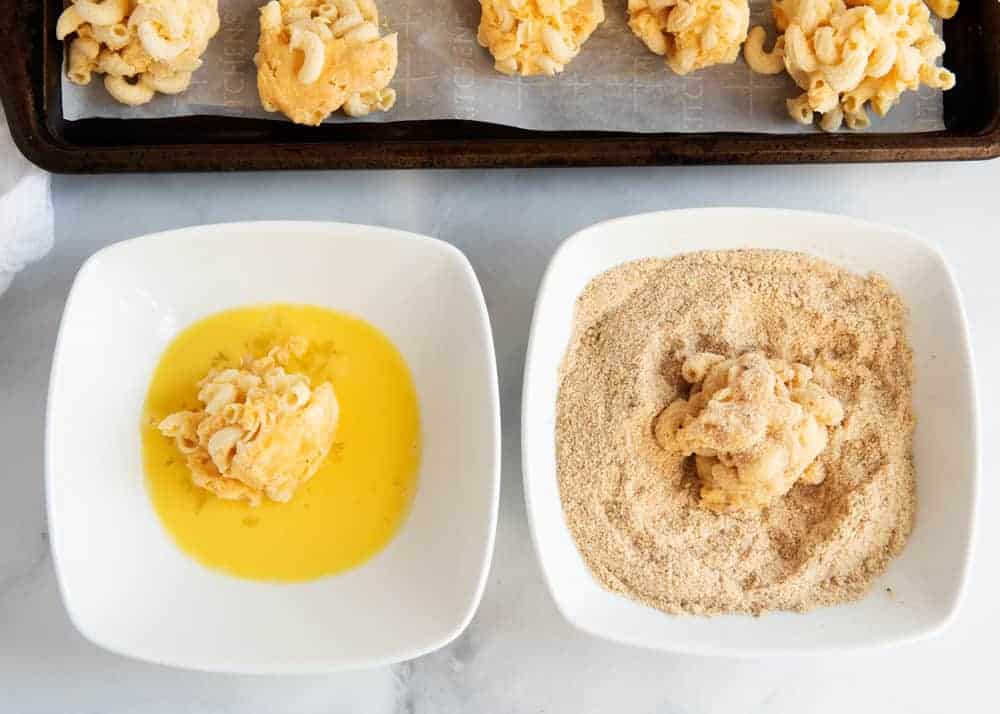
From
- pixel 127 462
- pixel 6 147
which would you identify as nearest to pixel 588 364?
pixel 127 462

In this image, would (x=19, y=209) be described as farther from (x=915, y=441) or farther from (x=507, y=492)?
(x=915, y=441)

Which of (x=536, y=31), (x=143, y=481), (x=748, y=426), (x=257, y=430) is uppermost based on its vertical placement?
(x=536, y=31)

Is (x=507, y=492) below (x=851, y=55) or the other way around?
below

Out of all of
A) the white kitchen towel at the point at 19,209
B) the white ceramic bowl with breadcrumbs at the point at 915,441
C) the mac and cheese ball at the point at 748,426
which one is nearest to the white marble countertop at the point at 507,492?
the white kitchen towel at the point at 19,209

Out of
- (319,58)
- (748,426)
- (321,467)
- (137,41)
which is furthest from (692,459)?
(137,41)

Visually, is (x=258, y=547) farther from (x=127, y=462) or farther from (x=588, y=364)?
(x=588, y=364)

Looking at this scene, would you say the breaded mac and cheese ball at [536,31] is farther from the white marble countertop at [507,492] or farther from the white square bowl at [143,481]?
the white square bowl at [143,481]
